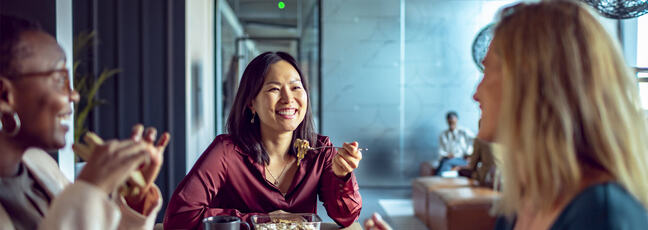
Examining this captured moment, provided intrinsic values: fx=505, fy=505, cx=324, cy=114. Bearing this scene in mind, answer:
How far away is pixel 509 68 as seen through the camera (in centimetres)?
81

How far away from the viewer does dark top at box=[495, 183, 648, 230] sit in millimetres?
711

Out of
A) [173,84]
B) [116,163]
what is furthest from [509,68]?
[173,84]

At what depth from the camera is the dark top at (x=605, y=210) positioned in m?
0.71

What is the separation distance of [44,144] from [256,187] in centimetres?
102

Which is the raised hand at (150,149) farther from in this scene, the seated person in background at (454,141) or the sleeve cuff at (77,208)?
the seated person in background at (454,141)

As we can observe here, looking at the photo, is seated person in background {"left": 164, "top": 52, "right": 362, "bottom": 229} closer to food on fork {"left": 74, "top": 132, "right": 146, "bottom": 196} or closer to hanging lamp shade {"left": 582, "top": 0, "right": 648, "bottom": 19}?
food on fork {"left": 74, "top": 132, "right": 146, "bottom": 196}

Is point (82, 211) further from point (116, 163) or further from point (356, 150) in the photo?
point (356, 150)

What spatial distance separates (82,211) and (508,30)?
68 centimetres

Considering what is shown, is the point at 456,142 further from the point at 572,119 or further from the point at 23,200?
the point at 23,200

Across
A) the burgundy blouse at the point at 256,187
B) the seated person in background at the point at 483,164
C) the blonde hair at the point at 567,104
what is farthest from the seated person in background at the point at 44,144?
the seated person in background at the point at 483,164

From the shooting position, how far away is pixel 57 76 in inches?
27.4

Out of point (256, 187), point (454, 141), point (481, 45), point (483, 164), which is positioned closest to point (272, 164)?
point (256, 187)

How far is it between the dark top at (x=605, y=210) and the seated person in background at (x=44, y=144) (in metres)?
0.62

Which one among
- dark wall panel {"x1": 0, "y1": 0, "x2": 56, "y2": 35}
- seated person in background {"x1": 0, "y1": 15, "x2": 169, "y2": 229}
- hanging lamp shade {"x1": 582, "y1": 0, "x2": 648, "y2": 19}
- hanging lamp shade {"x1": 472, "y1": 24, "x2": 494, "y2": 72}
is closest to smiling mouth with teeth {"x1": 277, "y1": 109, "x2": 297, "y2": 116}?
dark wall panel {"x1": 0, "y1": 0, "x2": 56, "y2": 35}
